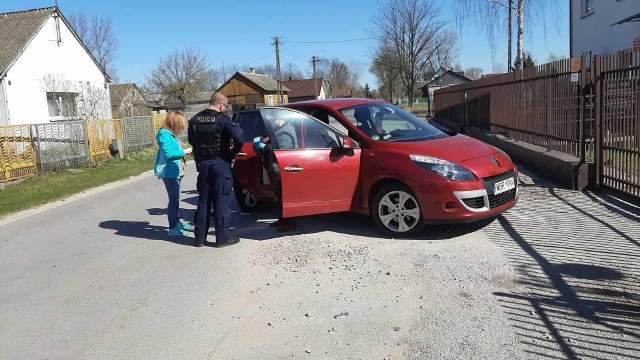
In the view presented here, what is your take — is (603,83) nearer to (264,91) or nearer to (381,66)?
(381,66)

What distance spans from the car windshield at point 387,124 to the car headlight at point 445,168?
28.0 inches

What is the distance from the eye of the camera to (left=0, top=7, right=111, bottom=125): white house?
70.0ft

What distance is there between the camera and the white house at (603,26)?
691 inches

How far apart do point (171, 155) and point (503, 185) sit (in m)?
4.13

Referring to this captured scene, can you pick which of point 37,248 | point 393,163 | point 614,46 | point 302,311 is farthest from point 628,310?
point 614,46

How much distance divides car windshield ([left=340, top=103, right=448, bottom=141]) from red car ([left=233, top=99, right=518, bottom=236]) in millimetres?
14

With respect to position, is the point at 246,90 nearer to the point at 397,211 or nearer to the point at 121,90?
the point at 121,90

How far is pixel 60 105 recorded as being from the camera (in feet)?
78.9

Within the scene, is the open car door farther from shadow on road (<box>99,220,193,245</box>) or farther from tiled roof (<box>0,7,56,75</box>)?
tiled roof (<box>0,7,56,75</box>)

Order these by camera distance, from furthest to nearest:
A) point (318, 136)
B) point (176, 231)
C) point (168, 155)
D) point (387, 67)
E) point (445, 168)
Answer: point (387, 67) < point (176, 231) < point (168, 155) < point (318, 136) < point (445, 168)

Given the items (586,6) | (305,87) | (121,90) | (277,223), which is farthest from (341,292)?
(305,87)

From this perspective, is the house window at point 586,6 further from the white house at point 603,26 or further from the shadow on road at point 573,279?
the shadow on road at point 573,279

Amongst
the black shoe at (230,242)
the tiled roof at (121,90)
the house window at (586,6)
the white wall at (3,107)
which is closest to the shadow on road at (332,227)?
the black shoe at (230,242)

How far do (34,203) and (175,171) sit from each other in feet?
19.3
